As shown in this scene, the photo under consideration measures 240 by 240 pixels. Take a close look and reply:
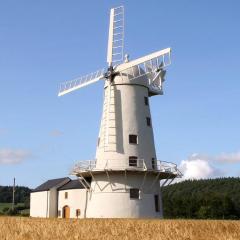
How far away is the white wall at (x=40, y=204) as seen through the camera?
4774cm

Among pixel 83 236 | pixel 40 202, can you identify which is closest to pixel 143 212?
pixel 40 202

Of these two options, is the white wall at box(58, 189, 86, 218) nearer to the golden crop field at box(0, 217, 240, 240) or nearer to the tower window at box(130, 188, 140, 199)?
the tower window at box(130, 188, 140, 199)

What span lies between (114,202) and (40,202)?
16.0 m

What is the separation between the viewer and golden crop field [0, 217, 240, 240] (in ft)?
50.6

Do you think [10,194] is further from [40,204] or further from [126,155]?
[126,155]

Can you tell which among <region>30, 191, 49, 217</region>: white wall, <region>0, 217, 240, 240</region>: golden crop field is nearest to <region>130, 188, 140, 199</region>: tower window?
<region>30, 191, 49, 217</region>: white wall

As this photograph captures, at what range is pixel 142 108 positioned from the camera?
38438 mm

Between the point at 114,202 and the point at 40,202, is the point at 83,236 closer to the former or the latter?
the point at 114,202

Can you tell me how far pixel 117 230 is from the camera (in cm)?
1708

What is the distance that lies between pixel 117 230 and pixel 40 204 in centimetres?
3361

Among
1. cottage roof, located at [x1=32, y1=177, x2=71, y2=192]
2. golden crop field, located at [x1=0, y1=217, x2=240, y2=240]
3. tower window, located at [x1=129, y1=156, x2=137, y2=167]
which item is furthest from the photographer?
cottage roof, located at [x1=32, y1=177, x2=71, y2=192]

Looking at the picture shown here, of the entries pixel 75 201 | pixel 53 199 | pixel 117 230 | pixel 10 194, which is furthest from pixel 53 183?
pixel 10 194

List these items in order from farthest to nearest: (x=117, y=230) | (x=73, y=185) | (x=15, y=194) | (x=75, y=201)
Answer: 1. (x=15, y=194)
2. (x=73, y=185)
3. (x=75, y=201)
4. (x=117, y=230)

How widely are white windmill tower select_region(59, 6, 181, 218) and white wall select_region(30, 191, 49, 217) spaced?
1016cm
